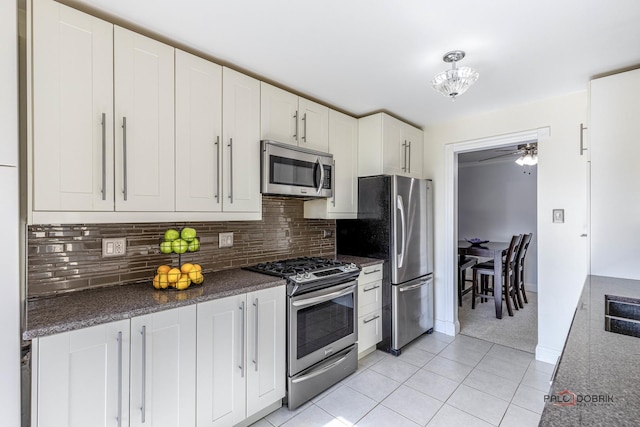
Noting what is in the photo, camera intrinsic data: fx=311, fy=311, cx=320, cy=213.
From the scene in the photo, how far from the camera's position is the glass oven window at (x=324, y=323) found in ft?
7.04

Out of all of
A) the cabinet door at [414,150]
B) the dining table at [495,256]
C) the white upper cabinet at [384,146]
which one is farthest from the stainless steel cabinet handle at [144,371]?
the dining table at [495,256]

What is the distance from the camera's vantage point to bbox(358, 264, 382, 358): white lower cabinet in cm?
270

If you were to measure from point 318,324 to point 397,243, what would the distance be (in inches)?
42.3

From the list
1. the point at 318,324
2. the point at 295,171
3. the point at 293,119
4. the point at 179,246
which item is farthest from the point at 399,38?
the point at 318,324

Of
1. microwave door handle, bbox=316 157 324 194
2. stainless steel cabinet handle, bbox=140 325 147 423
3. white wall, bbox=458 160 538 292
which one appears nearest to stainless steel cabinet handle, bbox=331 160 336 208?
microwave door handle, bbox=316 157 324 194

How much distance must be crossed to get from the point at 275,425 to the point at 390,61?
8.05ft

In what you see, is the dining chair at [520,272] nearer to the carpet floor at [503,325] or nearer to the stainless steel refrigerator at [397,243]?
the carpet floor at [503,325]

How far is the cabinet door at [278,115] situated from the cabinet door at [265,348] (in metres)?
1.14

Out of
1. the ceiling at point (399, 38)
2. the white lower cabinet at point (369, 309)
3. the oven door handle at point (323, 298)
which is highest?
the ceiling at point (399, 38)

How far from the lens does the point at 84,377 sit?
4.29ft

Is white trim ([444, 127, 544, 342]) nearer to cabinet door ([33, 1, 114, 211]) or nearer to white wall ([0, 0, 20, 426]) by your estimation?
cabinet door ([33, 1, 114, 211])

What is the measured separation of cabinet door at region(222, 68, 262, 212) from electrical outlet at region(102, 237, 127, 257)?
24.4 inches

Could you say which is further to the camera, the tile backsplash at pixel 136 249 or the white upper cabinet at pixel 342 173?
the white upper cabinet at pixel 342 173

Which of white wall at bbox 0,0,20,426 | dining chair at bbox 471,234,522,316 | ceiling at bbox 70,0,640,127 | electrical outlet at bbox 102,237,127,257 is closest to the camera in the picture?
white wall at bbox 0,0,20,426
